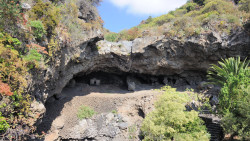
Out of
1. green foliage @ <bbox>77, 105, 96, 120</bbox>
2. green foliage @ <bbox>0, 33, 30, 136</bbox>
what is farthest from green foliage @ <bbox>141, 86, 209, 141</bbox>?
green foliage @ <bbox>0, 33, 30, 136</bbox>

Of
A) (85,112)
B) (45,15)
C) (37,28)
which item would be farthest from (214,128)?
(45,15)

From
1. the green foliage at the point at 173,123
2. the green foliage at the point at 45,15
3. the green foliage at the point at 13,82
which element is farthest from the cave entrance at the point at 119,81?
the green foliage at the point at 13,82

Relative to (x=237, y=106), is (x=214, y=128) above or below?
below

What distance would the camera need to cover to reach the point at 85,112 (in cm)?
1223

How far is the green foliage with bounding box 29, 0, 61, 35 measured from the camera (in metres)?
8.16

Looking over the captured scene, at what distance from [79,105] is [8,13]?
8982 mm

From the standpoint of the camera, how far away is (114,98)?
543 inches

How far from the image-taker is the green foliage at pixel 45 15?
26.8 ft

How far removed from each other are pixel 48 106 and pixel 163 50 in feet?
40.0

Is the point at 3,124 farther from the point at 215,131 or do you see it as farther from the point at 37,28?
the point at 215,131

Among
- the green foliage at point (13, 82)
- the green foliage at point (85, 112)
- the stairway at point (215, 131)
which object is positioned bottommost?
the stairway at point (215, 131)

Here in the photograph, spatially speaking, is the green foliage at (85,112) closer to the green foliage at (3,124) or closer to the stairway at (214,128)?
the green foliage at (3,124)

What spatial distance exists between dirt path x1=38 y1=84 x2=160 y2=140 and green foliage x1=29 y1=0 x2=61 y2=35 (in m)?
6.68

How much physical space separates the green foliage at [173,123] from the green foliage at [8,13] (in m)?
8.69
